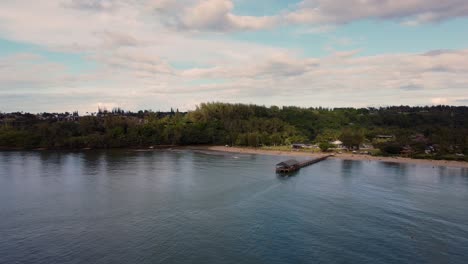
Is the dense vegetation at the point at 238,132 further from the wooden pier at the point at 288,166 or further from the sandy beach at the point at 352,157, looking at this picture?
the wooden pier at the point at 288,166

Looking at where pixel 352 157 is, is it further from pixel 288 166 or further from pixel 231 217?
pixel 231 217

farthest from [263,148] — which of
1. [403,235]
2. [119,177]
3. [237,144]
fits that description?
[403,235]

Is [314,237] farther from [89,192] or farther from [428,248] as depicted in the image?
[89,192]

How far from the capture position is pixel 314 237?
26594mm

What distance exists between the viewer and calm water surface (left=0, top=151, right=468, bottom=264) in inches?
937

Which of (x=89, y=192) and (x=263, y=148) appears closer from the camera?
(x=89, y=192)

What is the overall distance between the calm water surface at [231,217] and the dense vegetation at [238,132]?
23.8 metres

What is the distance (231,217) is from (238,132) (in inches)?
3031

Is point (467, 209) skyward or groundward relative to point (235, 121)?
groundward

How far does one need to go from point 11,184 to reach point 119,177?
1403cm

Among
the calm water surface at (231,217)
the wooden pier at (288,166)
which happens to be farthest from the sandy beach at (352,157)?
the wooden pier at (288,166)

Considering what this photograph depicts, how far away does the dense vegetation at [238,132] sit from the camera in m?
78.1

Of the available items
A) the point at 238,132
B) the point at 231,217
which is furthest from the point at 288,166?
the point at 238,132

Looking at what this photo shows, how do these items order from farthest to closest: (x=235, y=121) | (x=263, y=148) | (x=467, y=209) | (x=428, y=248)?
1. (x=235, y=121)
2. (x=263, y=148)
3. (x=467, y=209)
4. (x=428, y=248)
